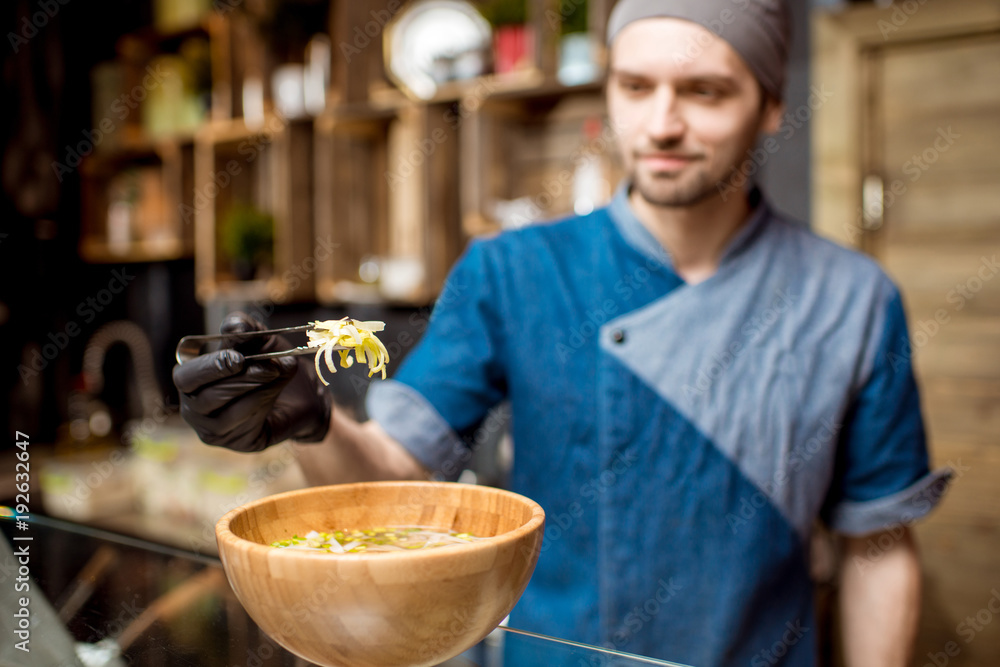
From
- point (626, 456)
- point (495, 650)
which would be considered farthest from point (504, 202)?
point (495, 650)

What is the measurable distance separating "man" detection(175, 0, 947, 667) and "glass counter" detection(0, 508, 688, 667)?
35 centimetres

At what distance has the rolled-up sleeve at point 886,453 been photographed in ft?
4.14

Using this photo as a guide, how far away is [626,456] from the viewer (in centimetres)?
129

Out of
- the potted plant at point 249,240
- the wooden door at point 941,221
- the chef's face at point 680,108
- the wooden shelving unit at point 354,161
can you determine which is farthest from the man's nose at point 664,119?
the potted plant at point 249,240

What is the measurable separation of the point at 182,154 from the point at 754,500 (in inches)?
119

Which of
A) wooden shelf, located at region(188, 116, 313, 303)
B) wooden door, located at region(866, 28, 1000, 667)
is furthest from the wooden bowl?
wooden shelf, located at region(188, 116, 313, 303)

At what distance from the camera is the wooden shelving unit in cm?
262

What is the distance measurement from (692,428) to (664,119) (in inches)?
19.0

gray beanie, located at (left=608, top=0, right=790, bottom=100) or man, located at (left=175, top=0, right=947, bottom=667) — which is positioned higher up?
gray beanie, located at (left=608, top=0, right=790, bottom=100)

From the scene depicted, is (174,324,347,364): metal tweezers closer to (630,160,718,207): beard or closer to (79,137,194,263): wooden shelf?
(630,160,718,207): beard

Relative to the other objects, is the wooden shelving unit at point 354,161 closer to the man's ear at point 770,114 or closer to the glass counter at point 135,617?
the man's ear at point 770,114

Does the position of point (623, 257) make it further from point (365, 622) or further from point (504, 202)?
point (504, 202)

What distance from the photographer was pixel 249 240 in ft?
10.3

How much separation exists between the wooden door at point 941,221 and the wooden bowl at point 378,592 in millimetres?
2052
